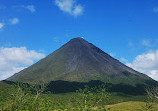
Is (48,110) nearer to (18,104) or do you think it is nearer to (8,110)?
(18,104)

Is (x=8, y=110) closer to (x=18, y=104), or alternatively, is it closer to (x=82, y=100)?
(x=18, y=104)

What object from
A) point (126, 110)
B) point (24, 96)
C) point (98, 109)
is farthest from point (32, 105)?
point (126, 110)

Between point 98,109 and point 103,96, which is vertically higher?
point 103,96

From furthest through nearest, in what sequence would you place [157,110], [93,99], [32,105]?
[157,110] < [93,99] < [32,105]

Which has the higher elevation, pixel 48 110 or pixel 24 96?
pixel 24 96

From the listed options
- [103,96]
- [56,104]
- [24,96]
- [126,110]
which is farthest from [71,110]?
[126,110]

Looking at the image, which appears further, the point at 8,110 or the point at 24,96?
the point at 8,110

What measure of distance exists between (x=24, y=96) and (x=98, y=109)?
8.74m

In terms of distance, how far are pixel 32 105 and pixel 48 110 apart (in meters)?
2.26

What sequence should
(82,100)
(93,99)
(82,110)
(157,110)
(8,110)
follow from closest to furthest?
(82,110), (93,99), (82,100), (8,110), (157,110)

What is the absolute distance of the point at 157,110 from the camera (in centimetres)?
7044

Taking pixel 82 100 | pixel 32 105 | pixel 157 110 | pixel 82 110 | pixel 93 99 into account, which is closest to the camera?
pixel 82 110

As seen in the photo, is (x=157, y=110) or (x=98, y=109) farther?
(x=157, y=110)

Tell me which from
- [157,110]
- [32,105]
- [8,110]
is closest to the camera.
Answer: [32,105]
